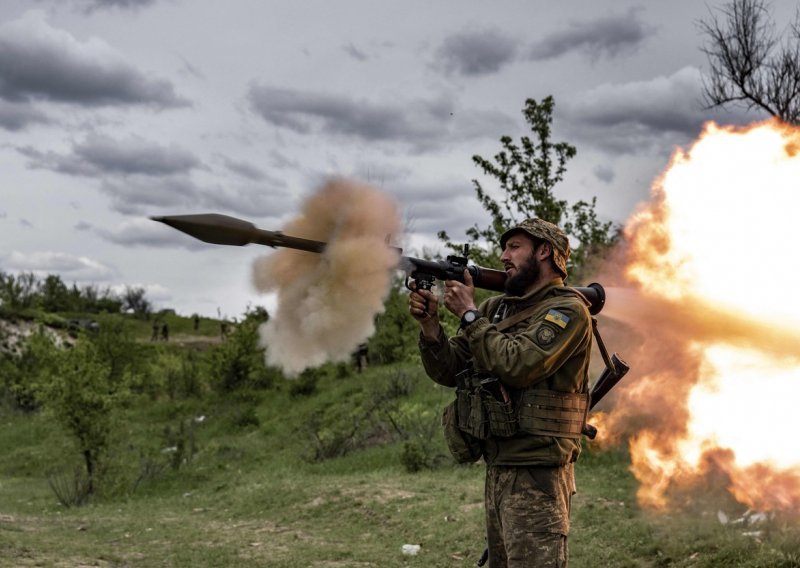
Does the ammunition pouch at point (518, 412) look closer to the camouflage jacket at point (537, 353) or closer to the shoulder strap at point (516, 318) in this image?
the camouflage jacket at point (537, 353)

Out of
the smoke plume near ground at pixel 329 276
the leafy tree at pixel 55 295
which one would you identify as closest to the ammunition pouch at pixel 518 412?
the smoke plume near ground at pixel 329 276

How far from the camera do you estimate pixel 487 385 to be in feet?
14.4

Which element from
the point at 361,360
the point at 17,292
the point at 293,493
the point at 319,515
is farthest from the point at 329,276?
the point at 17,292

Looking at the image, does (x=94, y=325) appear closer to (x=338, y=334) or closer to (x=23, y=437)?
(x=23, y=437)

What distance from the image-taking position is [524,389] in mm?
4340

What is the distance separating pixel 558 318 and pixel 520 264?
46 cm

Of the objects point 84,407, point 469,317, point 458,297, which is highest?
point 458,297

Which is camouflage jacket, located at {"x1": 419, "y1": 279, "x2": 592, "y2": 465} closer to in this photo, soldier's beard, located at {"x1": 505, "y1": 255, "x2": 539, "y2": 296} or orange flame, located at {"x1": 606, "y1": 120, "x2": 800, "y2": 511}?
soldier's beard, located at {"x1": 505, "y1": 255, "x2": 539, "y2": 296}

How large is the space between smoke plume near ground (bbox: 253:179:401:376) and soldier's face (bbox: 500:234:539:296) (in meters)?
0.69

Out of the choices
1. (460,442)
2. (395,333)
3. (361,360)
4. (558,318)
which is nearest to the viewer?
(558,318)

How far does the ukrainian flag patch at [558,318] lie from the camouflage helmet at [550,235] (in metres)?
0.42

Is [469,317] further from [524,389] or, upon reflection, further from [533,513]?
[533,513]

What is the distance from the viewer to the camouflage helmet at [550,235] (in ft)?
14.7

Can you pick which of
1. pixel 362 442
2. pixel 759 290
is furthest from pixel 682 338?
pixel 362 442
